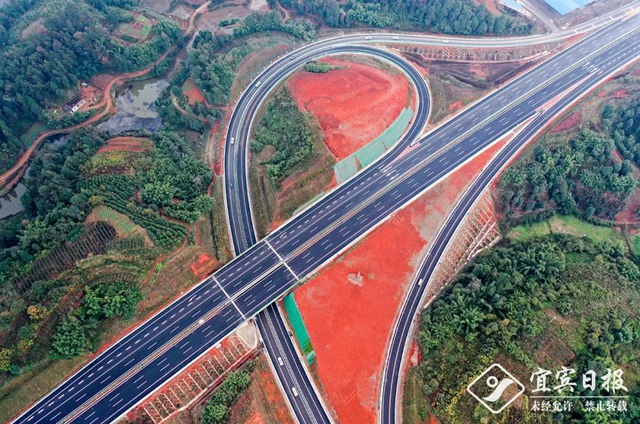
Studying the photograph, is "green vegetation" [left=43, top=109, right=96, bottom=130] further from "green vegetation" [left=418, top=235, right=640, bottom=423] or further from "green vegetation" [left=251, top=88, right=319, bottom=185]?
"green vegetation" [left=418, top=235, right=640, bottom=423]

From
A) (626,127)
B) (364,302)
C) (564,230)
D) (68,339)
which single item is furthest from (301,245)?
(626,127)

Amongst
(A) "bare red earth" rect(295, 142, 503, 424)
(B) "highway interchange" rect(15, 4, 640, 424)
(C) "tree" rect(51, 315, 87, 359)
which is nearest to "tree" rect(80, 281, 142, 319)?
(C) "tree" rect(51, 315, 87, 359)

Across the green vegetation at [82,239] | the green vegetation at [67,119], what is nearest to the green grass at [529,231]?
the green vegetation at [82,239]

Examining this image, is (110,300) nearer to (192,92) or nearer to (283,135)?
(283,135)

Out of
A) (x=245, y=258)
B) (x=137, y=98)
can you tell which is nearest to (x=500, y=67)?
(x=245, y=258)

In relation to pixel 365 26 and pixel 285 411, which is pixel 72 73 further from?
pixel 285 411

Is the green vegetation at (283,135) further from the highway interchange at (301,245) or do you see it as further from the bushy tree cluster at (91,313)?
the bushy tree cluster at (91,313)
